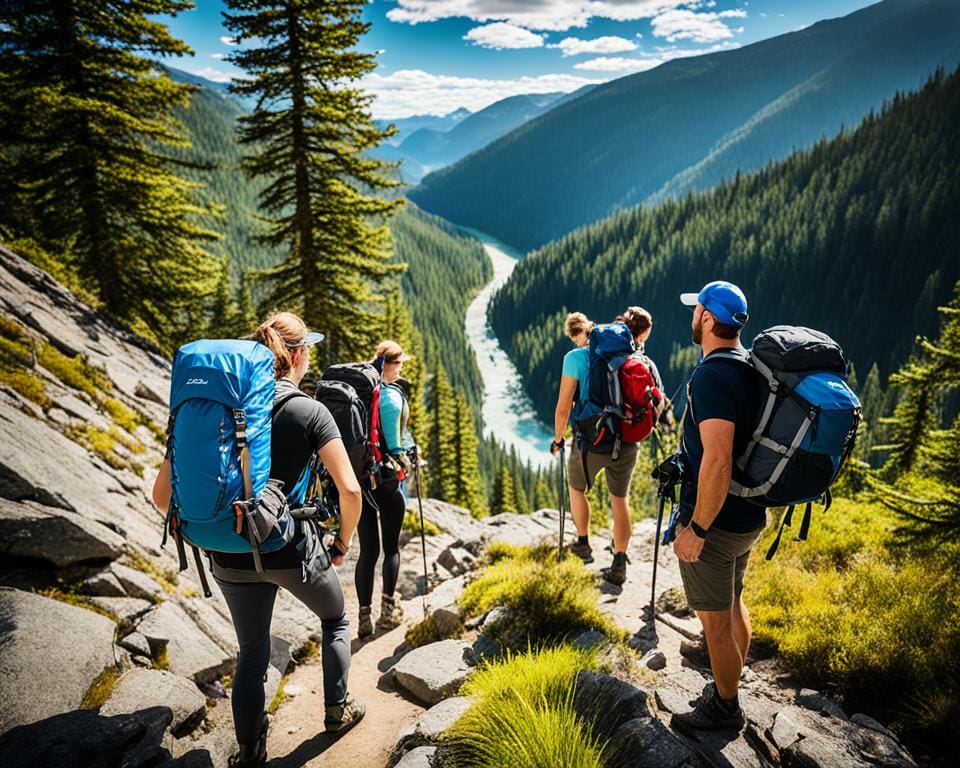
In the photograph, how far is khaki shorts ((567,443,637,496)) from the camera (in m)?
5.99

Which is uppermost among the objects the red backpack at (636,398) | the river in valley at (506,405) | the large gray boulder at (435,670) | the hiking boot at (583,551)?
the red backpack at (636,398)

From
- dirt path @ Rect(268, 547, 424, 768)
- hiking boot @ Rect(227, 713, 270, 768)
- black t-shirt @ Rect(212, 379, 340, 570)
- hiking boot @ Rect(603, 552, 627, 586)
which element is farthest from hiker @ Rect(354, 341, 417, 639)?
hiking boot @ Rect(603, 552, 627, 586)

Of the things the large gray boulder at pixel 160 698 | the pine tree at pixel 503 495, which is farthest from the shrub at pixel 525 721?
the pine tree at pixel 503 495

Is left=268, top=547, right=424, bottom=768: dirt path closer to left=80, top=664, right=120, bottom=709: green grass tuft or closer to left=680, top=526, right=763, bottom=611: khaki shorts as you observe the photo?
left=80, top=664, right=120, bottom=709: green grass tuft

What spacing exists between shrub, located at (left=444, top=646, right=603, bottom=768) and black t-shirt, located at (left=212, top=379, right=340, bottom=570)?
1.64 metres

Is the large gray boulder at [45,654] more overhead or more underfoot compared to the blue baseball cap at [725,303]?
more underfoot

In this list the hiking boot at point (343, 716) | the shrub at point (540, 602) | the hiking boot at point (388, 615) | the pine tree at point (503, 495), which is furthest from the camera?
the pine tree at point (503, 495)

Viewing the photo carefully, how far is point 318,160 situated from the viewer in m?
13.4

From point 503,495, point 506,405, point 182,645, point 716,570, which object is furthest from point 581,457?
point 506,405

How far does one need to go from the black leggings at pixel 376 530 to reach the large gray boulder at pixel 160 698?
1.87 m

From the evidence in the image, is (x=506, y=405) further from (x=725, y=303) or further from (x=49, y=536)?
(x=725, y=303)

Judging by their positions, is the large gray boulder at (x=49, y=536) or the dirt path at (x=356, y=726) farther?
the large gray boulder at (x=49, y=536)

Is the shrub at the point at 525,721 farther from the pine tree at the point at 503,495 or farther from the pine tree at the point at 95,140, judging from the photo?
the pine tree at the point at 503,495

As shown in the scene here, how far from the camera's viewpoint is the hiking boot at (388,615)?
638 cm
